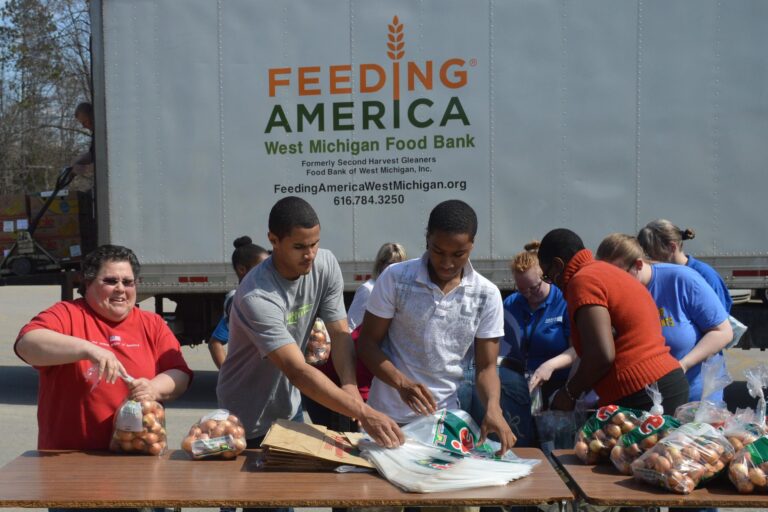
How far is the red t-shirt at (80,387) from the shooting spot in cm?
306

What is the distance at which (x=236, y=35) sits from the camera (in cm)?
796

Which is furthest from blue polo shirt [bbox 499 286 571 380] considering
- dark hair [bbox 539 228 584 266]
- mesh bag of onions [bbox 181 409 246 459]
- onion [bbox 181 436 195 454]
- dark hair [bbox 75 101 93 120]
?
dark hair [bbox 75 101 93 120]

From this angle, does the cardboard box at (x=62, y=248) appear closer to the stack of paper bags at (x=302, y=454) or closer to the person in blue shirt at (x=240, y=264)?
the person in blue shirt at (x=240, y=264)

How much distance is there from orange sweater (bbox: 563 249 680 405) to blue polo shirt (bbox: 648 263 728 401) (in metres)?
0.71

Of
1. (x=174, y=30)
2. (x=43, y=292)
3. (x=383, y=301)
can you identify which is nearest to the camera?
(x=383, y=301)

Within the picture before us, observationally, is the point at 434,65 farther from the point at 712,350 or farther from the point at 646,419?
the point at 646,419

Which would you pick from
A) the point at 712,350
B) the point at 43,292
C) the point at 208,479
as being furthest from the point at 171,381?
the point at 43,292

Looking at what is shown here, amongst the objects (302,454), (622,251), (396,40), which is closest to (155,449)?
(302,454)

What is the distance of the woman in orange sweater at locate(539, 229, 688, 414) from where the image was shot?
10.6ft

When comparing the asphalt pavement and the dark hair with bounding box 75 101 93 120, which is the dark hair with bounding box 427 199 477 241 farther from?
the dark hair with bounding box 75 101 93 120

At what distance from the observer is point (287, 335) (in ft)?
9.87

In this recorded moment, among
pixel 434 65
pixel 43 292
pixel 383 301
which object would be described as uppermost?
pixel 434 65

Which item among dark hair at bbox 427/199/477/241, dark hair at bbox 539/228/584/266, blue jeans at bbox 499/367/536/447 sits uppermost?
dark hair at bbox 427/199/477/241

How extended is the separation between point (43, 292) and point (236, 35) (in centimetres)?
1980
